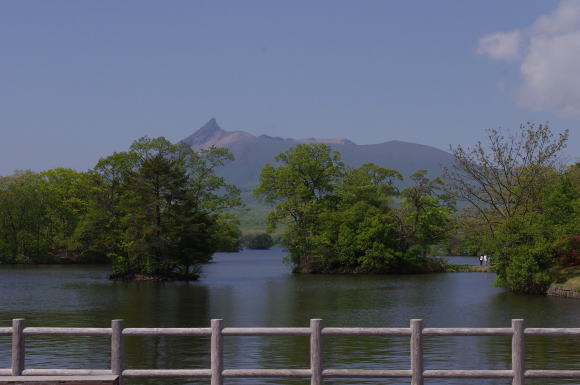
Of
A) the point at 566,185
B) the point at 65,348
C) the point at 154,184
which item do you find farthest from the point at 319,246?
the point at 65,348

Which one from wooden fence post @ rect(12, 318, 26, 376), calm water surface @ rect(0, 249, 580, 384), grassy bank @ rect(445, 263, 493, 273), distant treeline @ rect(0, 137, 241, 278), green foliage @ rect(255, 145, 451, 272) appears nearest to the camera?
wooden fence post @ rect(12, 318, 26, 376)

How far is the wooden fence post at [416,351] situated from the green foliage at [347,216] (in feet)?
240

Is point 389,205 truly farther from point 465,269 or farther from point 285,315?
point 285,315

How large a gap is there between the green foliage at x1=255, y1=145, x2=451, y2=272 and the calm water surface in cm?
971

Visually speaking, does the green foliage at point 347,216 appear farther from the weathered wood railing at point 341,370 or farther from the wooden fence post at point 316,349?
the wooden fence post at point 316,349

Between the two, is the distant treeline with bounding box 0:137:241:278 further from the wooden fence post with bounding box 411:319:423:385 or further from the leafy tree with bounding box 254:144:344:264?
the wooden fence post with bounding box 411:319:423:385

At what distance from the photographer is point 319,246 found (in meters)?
91.8

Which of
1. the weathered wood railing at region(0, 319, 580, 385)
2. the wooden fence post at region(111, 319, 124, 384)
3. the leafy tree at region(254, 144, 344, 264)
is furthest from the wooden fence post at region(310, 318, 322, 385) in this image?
the leafy tree at region(254, 144, 344, 264)

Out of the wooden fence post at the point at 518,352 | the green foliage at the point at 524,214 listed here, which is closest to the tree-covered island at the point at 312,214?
the green foliage at the point at 524,214

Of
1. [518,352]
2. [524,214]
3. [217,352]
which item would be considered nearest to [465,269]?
[524,214]

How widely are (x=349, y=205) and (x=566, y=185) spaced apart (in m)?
39.4

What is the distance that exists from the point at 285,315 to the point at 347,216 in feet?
166

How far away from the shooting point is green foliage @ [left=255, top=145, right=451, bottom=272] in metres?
90.7

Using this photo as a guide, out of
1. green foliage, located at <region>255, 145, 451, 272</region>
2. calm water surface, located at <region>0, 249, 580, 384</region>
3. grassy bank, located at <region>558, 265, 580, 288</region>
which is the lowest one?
calm water surface, located at <region>0, 249, 580, 384</region>
